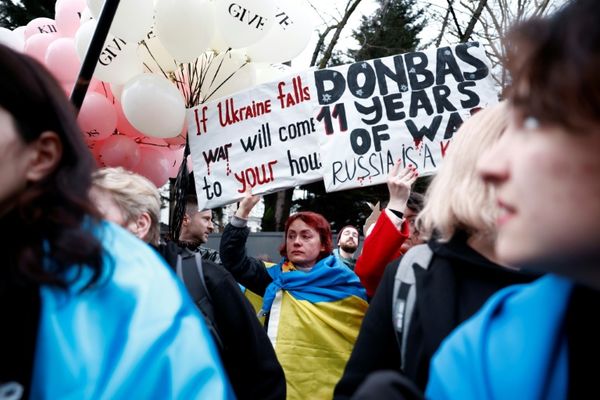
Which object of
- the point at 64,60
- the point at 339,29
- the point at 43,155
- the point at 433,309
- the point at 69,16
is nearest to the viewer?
the point at 43,155

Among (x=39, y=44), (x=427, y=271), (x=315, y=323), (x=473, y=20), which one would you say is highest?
(x=473, y=20)

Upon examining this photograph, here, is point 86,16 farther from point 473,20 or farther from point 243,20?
point 473,20

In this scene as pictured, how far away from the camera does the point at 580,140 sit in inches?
25.8

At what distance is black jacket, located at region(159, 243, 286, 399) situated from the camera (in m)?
1.90

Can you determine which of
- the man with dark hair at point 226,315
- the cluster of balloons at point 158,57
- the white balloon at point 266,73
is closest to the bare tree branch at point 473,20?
the cluster of balloons at point 158,57

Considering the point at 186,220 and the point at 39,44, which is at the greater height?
the point at 39,44

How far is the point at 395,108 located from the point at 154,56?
4.94 feet

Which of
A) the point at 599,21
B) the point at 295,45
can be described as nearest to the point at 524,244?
the point at 599,21

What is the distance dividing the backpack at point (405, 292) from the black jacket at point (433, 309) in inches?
0.7

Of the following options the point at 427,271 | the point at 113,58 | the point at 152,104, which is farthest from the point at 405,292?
the point at 113,58

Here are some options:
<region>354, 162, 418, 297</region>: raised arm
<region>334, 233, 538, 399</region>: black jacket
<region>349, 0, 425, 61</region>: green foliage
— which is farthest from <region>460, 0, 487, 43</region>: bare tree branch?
<region>334, 233, 538, 399</region>: black jacket

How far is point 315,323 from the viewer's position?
3.21m

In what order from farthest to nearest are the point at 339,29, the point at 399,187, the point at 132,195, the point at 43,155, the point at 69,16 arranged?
the point at 339,29
the point at 69,16
the point at 399,187
the point at 132,195
the point at 43,155

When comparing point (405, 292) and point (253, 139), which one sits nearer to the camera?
point (405, 292)
